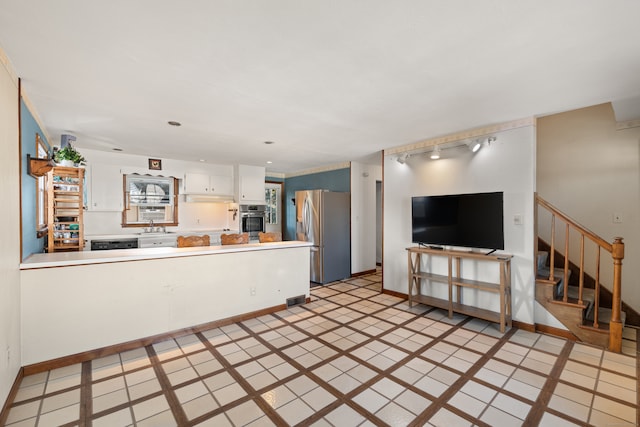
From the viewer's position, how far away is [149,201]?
5434 mm

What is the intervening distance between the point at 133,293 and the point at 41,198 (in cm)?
171

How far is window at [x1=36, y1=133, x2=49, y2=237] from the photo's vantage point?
3.01 metres

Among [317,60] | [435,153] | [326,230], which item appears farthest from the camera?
[326,230]

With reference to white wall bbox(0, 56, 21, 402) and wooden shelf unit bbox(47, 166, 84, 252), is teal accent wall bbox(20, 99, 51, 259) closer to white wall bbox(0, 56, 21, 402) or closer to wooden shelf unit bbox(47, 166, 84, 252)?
white wall bbox(0, 56, 21, 402)

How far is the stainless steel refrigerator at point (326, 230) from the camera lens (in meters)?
5.39

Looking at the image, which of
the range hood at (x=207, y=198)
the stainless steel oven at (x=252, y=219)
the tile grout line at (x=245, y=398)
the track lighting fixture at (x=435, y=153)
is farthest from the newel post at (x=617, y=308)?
the range hood at (x=207, y=198)

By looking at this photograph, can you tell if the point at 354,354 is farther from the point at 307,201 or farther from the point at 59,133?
the point at 59,133

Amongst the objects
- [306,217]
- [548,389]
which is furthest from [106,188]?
[548,389]

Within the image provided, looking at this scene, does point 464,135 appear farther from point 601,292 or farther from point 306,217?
point 306,217

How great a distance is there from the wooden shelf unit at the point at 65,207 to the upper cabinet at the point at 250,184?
9.49 feet

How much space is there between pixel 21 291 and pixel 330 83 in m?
3.05

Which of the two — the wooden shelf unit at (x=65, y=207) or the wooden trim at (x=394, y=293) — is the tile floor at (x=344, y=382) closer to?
the wooden trim at (x=394, y=293)

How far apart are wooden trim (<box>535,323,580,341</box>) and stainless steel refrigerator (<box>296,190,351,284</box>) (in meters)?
3.21

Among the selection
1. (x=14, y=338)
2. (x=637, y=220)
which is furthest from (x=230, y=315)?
(x=637, y=220)
